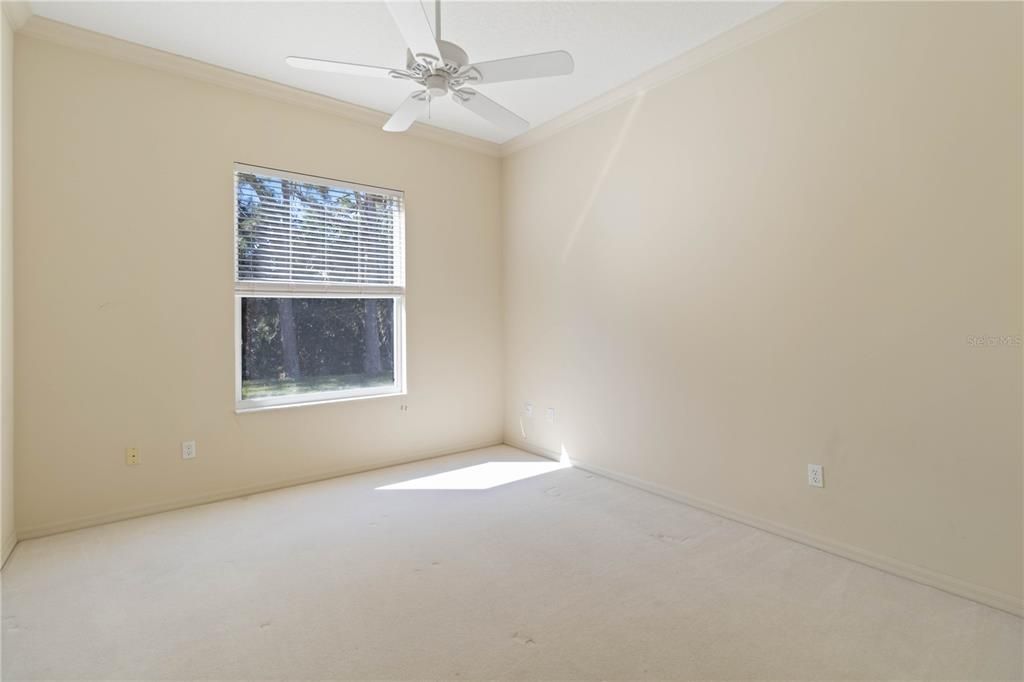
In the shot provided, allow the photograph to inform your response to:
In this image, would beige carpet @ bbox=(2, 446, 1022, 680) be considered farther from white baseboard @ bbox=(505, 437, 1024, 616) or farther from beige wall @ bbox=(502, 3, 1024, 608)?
beige wall @ bbox=(502, 3, 1024, 608)

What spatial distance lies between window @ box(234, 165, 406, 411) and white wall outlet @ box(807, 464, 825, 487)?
299 centimetres

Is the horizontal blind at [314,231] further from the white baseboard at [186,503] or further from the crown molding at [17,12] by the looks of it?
the white baseboard at [186,503]

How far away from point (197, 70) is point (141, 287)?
1416mm

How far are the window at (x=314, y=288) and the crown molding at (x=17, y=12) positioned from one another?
1174 millimetres

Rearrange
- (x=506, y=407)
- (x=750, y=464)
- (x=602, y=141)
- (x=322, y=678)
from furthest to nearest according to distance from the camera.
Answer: (x=506, y=407)
(x=602, y=141)
(x=750, y=464)
(x=322, y=678)

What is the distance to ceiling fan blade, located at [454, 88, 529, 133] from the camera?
232 centimetres

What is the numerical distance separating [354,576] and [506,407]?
2657mm

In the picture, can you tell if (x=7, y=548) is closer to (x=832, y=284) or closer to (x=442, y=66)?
(x=442, y=66)

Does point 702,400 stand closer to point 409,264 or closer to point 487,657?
point 487,657

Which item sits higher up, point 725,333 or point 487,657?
point 725,333

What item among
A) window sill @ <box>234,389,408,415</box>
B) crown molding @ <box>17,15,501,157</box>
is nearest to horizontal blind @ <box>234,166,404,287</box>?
crown molding @ <box>17,15,501,157</box>

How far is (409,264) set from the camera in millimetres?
4219

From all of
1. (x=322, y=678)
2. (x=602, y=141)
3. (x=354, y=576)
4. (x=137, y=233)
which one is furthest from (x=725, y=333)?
(x=137, y=233)

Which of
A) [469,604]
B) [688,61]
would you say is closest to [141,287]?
[469,604]
